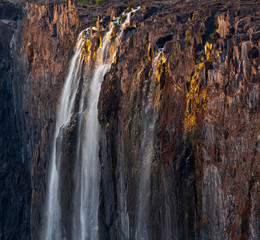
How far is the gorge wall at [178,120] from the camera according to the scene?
12.2 m

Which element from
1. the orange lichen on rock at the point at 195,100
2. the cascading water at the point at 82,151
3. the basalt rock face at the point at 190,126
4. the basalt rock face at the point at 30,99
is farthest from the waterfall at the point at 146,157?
the basalt rock face at the point at 30,99

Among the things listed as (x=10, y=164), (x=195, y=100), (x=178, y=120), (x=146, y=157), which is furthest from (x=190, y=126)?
(x=10, y=164)

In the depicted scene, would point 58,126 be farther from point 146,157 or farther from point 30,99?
point 146,157

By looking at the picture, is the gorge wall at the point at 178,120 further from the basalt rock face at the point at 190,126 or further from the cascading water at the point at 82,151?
the cascading water at the point at 82,151

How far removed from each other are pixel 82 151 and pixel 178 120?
6786 mm

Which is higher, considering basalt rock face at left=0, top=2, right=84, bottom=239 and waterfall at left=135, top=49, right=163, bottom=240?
basalt rock face at left=0, top=2, right=84, bottom=239

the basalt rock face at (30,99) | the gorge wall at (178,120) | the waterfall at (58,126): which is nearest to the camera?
the gorge wall at (178,120)

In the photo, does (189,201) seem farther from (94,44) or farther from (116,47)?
(94,44)

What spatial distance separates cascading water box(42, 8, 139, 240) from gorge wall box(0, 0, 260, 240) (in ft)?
2.93

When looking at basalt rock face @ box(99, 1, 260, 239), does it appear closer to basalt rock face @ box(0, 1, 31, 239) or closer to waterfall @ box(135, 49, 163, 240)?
waterfall @ box(135, 49, 163, 240)

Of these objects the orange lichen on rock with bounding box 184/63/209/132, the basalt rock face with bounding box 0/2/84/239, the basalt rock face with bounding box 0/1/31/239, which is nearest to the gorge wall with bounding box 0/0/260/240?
the orange lichen on rock with bounding box 184/63/209/132

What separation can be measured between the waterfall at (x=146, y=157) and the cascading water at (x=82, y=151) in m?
3.63

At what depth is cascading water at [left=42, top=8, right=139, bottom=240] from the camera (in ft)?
63.7

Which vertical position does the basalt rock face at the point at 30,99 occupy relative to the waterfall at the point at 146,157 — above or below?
above
